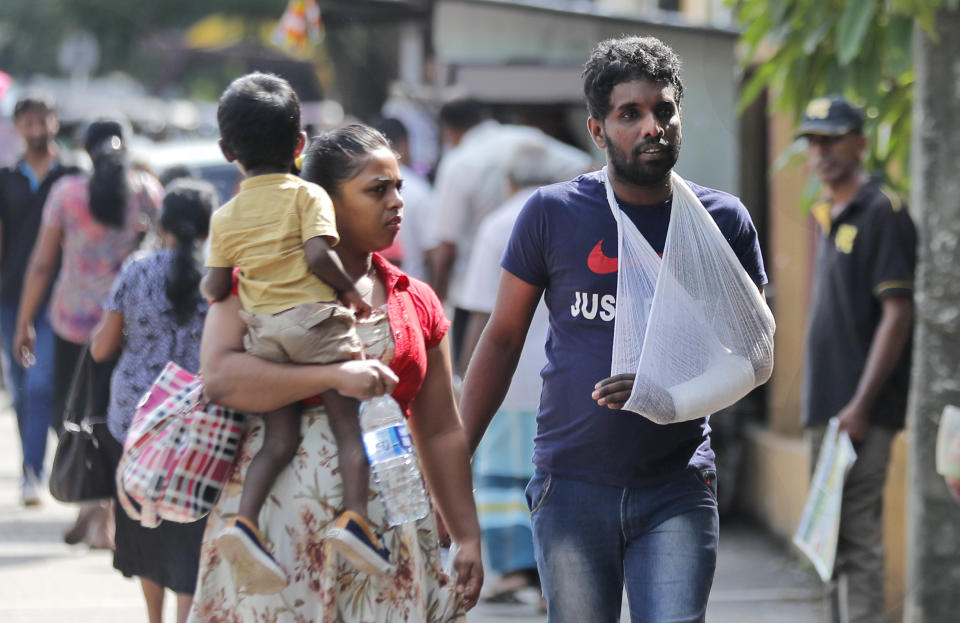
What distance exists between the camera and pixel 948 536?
483cm

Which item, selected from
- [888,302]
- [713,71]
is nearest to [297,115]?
[888,302]

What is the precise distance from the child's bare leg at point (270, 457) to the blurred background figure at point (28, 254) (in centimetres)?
500

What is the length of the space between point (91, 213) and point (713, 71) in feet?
10.8

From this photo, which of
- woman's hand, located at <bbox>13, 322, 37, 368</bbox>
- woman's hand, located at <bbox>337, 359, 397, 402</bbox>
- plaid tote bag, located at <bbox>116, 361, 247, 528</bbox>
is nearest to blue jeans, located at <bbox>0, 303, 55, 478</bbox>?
woman's hand, located at <bbox>13, 322, 37, 368</bbox>

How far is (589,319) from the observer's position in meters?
3.24

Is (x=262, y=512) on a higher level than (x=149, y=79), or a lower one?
lower

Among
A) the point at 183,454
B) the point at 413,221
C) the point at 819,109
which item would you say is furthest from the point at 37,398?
the point at 183,454

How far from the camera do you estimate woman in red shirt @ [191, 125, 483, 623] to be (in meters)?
3.04

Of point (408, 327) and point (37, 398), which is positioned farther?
point (37, 398)

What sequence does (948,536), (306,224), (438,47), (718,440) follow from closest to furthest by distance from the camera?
1. (306,224)
2. (948,536)
3. (718,440)
4. (438,47)

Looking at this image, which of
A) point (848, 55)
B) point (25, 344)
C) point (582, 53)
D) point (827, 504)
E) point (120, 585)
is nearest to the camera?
point (848, 55)

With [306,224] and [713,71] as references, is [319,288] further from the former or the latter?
[713,71]

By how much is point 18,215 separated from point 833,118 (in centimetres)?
493

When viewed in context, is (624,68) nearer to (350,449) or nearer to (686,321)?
(686,321)
